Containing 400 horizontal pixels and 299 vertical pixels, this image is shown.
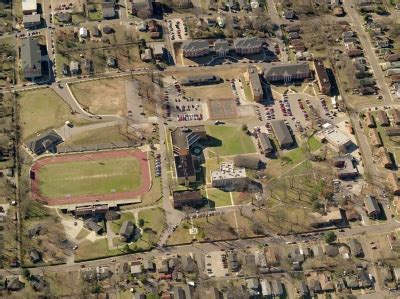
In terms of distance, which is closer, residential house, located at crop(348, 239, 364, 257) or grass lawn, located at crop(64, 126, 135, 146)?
residential house, located at crop(348, 239, 364, 257)

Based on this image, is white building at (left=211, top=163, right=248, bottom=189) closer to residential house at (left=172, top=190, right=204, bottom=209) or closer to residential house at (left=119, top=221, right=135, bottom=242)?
residential house at (left=172, top=190, right=204, bottom=209)

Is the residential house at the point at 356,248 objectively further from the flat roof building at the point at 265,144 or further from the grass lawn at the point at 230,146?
the grass lawn at the point at 230,146

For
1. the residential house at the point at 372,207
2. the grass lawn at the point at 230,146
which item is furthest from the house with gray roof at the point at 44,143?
the residential house at the point at 372,207

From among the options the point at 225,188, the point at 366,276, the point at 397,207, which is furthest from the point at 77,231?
the point at 397,207

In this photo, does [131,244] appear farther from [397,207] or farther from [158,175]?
[397,207]

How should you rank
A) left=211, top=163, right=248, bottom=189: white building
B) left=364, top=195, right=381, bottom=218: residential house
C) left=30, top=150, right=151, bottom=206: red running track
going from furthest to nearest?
left=211, top=163, right=248, bottom=189: white building → left=30, top=150, right=151, bottom=206: red running track → left=364, top=195, right=381, bottom=218: residential house

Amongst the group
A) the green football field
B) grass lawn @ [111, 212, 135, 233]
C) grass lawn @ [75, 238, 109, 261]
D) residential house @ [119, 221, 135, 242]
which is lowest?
grass lawn @ [75, 238, 109, 261]

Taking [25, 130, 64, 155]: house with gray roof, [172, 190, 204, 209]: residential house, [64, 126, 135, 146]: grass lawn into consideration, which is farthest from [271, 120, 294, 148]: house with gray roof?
[25, 130, 64, 155]: house with gray roof
